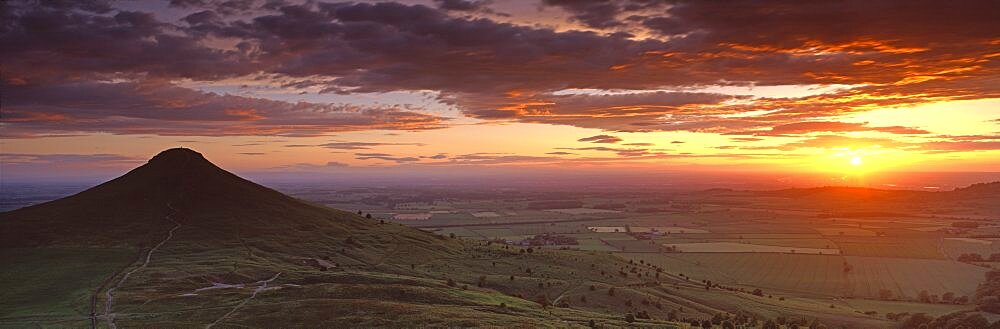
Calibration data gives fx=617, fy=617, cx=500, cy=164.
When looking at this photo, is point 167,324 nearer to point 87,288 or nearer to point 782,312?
point 87,288

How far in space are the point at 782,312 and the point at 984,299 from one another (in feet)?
144

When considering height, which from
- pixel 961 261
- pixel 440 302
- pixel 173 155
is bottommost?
pixel 961 261

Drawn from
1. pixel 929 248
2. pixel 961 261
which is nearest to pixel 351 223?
pixel 961 261

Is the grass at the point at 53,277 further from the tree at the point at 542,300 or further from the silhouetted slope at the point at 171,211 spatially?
the tree at the point at 542,300

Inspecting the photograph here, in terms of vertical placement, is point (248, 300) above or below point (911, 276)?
above

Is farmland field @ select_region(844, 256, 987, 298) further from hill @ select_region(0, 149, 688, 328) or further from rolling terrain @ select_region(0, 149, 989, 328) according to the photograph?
A: hill @ select_region(0, 149, 688, 328)

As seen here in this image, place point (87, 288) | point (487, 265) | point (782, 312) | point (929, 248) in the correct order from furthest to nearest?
point (929, 248)
point (487, 265)
point (782, 312)
point (87, 288)

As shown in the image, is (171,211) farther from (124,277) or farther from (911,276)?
(911,276)

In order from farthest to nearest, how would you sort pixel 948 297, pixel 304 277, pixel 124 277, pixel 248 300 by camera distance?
pixel 948 297
pixel 304 277
pixel 124 277
pixel 248 300

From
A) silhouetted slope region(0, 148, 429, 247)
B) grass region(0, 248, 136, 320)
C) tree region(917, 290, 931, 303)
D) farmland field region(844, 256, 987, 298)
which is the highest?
silhouetted slope region(0, 148, 429, 247)

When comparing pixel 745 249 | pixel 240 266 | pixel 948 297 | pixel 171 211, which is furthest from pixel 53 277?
pixel 745 249

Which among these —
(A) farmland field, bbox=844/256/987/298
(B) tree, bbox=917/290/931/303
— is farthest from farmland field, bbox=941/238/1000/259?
(B) tree, bbox=917/290/931/303

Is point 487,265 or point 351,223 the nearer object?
point 487,265

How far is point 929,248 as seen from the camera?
194 metres
